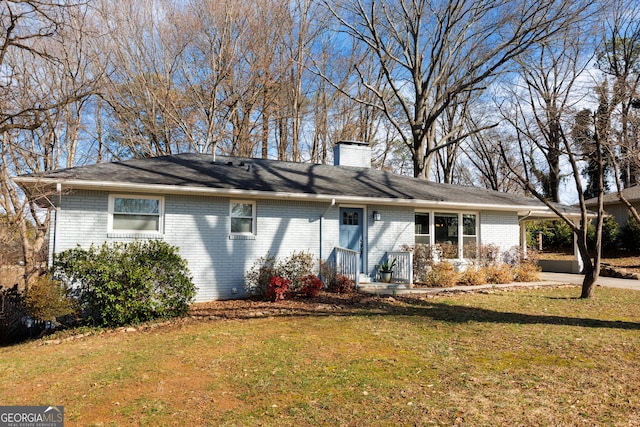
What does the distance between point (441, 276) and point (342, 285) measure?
3.18 metres

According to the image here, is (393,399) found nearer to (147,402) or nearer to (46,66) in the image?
(147,402)

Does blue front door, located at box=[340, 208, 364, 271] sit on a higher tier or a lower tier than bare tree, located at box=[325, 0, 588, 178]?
lower

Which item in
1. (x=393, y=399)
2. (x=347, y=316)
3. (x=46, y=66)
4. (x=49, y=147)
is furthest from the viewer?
(x=49, y=147)

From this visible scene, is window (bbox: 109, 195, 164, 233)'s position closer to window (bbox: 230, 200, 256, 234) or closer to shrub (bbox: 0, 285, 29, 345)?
window (bbox: 230, 200, 256, 234)

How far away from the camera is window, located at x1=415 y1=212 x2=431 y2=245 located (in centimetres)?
1320

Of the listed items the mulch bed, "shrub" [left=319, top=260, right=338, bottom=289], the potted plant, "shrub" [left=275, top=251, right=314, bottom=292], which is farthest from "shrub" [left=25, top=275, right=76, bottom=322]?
the potted plant

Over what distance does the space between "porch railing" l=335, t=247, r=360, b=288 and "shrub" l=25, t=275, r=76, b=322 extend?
6378mm

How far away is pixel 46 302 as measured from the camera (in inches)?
285

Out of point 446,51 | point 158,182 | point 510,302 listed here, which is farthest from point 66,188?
point 446,51

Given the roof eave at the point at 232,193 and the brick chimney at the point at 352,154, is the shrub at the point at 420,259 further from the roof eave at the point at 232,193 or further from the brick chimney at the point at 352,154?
the brick chimney at the point at 352,154

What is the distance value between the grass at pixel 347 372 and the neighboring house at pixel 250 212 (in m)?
2.66

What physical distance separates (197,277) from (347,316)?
394 centimetres

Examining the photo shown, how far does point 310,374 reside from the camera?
507 cm

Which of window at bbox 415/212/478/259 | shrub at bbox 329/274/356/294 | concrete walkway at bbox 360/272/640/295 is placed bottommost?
concrete walkway at bbox 360/272/640/295
